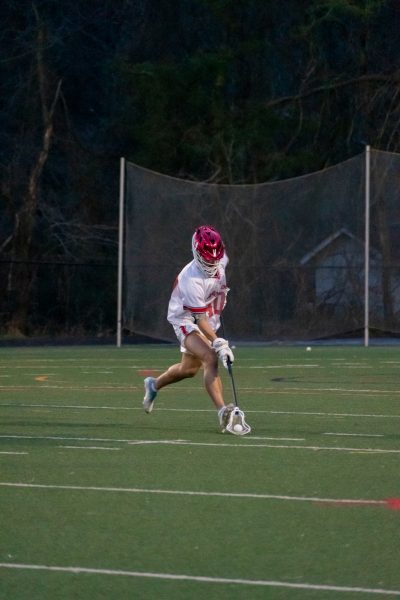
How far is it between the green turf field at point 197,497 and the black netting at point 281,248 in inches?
466

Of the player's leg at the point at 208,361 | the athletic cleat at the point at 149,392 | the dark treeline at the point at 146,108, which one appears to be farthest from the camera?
the dark treeline at the point at 146,108

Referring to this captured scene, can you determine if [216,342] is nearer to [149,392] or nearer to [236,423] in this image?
[236,423]

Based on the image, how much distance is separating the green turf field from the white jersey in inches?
42.8

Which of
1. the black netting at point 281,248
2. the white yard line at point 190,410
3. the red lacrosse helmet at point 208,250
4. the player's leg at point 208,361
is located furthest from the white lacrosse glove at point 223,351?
the black netting at point 281,248

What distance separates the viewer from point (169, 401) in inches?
661

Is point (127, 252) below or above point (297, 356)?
above

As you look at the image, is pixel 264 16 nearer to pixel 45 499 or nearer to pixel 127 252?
pixel 127 252

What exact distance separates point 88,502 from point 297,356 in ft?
55.5

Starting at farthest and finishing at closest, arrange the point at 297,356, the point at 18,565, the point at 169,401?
the point at 297,356 < the point at 169,401 < the point at 18,565

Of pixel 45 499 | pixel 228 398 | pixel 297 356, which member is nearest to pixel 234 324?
pixel 297 356

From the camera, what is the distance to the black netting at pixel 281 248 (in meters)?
29.7

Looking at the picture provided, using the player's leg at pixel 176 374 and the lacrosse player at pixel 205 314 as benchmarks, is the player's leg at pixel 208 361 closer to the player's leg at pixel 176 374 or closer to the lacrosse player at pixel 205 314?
the lacrosse player at pixel 205 314

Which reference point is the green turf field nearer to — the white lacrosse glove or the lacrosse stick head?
the lacrosse stick head

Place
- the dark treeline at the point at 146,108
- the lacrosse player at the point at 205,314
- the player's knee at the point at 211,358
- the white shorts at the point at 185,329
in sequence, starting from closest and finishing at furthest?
1. the lacrosse player at the point at 205,314
2. the player's knee at the point at 211,358
3. the white shorts at the point at 185,329
4. the dark treeline at the point at 146,108
